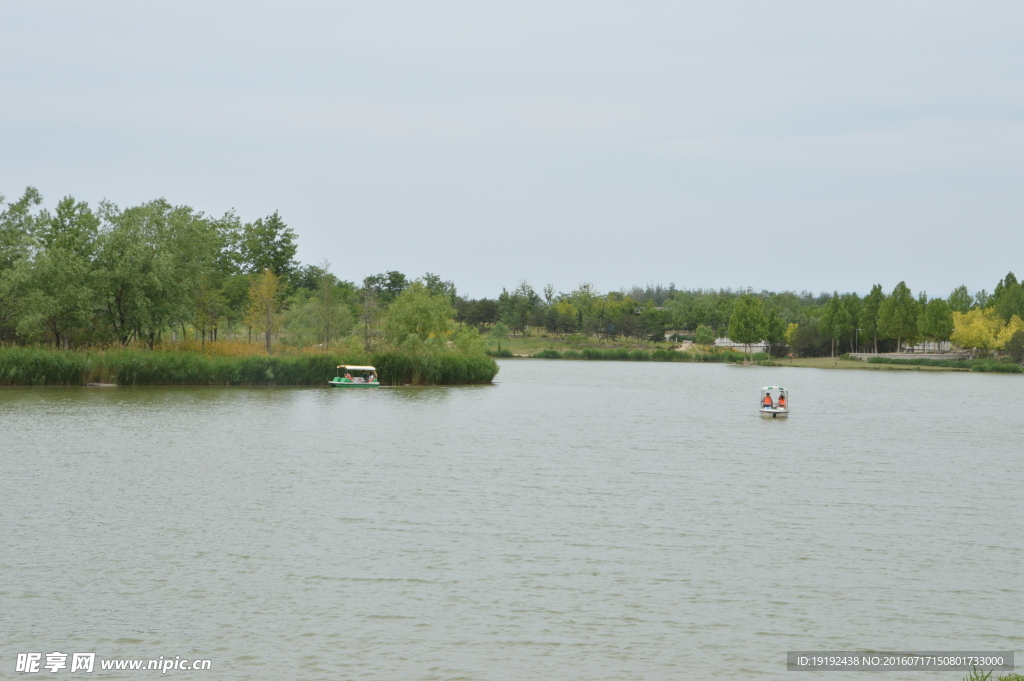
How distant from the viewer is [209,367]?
208 feet

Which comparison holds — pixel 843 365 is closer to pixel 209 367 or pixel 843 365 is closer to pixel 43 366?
pixel 209 367

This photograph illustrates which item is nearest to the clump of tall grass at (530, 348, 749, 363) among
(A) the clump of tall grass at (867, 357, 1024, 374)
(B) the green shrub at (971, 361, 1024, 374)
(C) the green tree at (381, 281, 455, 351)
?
(A) the clump of tall grass at (867, 357, 1024, 374)

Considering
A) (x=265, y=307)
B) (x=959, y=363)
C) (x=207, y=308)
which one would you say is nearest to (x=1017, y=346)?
(x=959, y=363)

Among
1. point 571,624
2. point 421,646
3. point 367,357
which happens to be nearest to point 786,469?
point 571,624

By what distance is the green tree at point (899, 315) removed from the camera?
141 meters

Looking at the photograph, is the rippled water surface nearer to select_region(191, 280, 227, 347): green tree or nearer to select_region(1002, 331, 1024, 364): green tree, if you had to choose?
select_region(191, 280, 227, 347): green tree

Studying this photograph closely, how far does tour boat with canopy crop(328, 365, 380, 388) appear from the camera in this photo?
67000 millimetres

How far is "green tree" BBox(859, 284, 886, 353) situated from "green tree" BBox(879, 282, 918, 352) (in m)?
2.43

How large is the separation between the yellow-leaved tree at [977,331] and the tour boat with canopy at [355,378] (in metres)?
100

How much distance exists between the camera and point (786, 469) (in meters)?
33.7

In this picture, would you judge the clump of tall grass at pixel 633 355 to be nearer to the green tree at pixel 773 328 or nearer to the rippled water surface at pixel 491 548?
the green tree at pixel 773 328

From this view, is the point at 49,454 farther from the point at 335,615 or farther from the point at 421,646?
the point at 421,646

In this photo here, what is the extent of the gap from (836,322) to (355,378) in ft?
340

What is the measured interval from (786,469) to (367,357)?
42614 millimetres
